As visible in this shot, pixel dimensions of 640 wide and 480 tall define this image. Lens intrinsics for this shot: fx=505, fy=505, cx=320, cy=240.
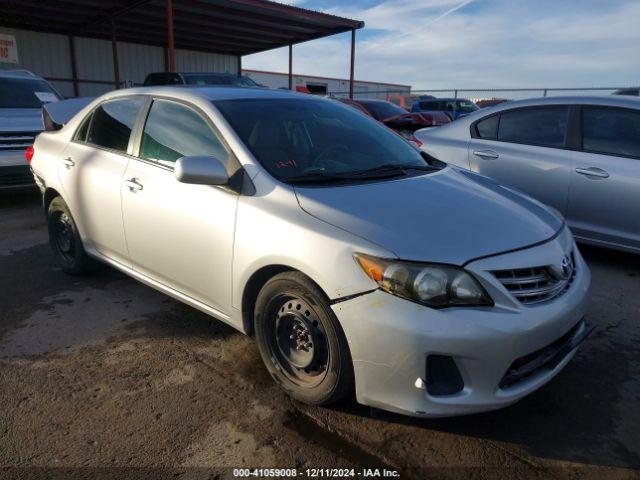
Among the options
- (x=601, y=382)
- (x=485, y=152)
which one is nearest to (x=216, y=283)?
(x=601, y=382)

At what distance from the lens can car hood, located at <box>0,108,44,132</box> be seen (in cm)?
680

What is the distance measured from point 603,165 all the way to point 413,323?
331 centimetres

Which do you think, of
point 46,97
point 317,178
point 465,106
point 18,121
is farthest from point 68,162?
point 465,106

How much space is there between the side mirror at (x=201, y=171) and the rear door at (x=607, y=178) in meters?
3.40

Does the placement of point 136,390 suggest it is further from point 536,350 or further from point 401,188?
point 536,350

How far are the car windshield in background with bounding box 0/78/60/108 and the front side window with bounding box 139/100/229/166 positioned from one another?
5.77 metres

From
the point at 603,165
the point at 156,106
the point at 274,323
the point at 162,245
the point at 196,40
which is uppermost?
the point at 196,40

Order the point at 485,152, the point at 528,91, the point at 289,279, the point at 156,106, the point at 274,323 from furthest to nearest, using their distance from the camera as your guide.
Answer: the point at 528,91 < the point at 485,152 < the point at 156,106 < the point at 274,323 < the point at 289,279

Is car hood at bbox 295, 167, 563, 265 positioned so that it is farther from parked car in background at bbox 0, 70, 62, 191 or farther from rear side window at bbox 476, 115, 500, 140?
parked car in background at bbox 0, 70, 62, 191

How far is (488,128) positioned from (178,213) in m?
3.63

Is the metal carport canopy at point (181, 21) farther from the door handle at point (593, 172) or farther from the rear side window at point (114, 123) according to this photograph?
the door handle at point (593, 172)

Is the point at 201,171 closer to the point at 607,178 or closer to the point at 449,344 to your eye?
the point at 449,344

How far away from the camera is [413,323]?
6.65 feet

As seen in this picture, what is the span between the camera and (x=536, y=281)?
88.6 inches
